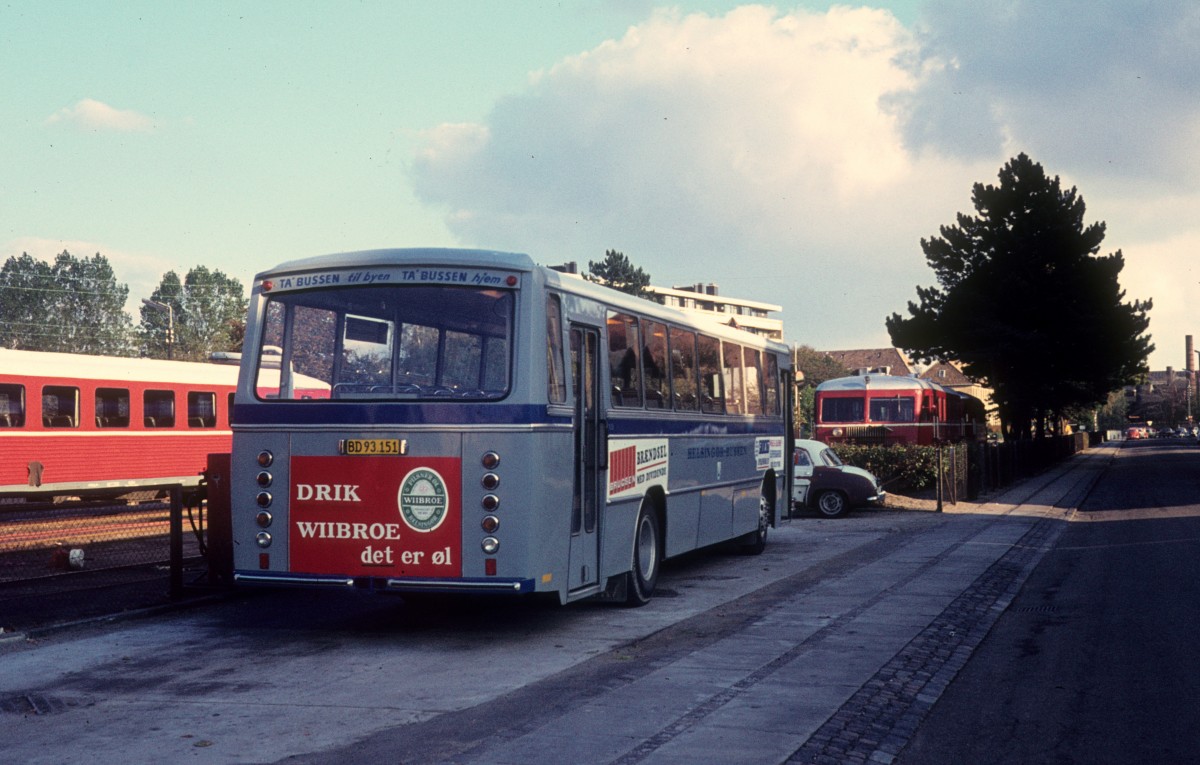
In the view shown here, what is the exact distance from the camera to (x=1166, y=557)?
665 inches

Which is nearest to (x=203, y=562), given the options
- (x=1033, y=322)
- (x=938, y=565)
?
(x=938, y=565)

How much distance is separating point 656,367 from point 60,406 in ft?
54.2

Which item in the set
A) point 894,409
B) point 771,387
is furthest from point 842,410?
point 771,387

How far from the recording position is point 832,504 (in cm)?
2592

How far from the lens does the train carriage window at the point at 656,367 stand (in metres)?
12.6

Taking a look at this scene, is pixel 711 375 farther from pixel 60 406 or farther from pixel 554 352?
pixel 60 406

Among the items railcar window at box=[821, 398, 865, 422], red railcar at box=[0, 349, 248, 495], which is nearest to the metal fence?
red railcar at box=[0, 349, 248, 495]

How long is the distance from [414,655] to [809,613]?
12.7ft

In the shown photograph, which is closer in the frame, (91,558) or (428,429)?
(428,429)

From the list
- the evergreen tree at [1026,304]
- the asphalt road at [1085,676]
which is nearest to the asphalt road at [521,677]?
the asphalt road at [1085,676]

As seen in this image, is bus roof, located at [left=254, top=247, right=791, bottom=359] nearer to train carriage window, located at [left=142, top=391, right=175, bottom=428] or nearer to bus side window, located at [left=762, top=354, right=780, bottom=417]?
bus side window, located at [left=762, top=354, right=780, bottom=417]

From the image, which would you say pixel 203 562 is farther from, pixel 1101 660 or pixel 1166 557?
pixel 1166 557

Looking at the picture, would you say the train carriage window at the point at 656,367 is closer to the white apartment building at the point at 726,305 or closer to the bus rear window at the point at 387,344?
the bus rear window at the point at 387,344

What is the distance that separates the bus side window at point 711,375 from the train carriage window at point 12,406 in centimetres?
1509
